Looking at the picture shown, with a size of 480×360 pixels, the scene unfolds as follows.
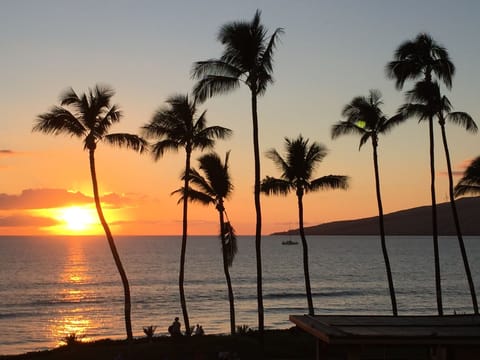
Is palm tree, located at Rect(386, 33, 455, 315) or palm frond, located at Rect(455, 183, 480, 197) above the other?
palm tree, located at Rect(386, 33, 455, 315)

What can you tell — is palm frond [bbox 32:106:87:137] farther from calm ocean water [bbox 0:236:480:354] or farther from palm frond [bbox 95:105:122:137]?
calm ocean water [bbox 0:236:480:354]

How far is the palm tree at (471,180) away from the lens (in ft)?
128

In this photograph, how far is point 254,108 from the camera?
31.3 m

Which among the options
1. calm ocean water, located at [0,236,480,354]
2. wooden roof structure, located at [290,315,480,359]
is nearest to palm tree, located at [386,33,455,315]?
wooden roof structure, located at [290,315,480,359]

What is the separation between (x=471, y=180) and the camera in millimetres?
39156

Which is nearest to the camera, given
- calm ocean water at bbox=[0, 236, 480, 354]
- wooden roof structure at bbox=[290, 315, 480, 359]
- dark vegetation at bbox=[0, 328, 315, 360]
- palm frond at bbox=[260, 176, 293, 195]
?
wooden roof structure at bbox=[290, 315, 480, 359]

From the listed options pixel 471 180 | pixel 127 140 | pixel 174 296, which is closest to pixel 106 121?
pixel 127 140

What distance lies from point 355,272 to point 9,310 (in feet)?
266

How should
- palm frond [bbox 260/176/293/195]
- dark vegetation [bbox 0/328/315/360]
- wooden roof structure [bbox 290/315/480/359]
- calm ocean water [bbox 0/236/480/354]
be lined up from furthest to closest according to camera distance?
1. calm ocean water [bbox 0/236/480/354]
2. palm frond [bbox 260/176/293/195]
3. dark vegetation [bbox 0/328/315/360]
4. wooden roof structure [bbox 290/315/480/359]

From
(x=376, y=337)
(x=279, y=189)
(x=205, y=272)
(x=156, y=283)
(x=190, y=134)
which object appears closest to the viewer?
(x=376, y=337)

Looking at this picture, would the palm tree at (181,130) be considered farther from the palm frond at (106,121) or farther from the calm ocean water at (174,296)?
the calm ocean water at (174,296)

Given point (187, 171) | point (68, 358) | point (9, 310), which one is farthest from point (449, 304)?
point (68, 358)

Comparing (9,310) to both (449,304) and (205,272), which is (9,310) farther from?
(205,272)

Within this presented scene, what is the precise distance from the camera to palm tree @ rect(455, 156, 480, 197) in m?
38.9
